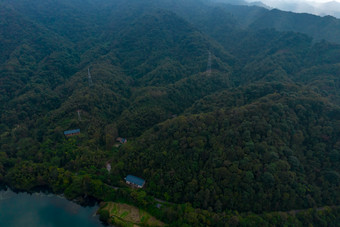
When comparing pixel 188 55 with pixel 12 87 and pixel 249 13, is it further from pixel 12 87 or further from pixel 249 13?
pixel 249 13

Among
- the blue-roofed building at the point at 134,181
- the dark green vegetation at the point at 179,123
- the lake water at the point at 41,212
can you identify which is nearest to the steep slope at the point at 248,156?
the dark green vegetation at the point at 179,123

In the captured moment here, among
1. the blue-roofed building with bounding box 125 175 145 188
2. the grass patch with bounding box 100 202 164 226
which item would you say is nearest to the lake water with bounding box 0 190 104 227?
the grass patch with bounding box 100 202 164 226

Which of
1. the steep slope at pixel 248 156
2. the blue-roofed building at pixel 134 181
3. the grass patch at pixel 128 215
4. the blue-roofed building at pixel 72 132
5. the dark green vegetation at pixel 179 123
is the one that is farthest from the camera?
the blue-roofed building at pixel 72 132

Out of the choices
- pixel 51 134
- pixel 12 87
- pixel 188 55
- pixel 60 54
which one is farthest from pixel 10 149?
pixel 188 55

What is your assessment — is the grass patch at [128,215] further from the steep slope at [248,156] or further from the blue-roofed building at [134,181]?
the steep slope at [248,156]

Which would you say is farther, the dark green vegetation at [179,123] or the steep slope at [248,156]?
the dark green vegetation at [179,123]

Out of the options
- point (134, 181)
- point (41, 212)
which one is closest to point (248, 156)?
point (134, 181)

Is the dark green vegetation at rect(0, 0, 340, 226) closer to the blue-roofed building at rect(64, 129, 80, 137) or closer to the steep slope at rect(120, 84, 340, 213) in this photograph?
the steep slope at rect(120, 84, 340, 213)
